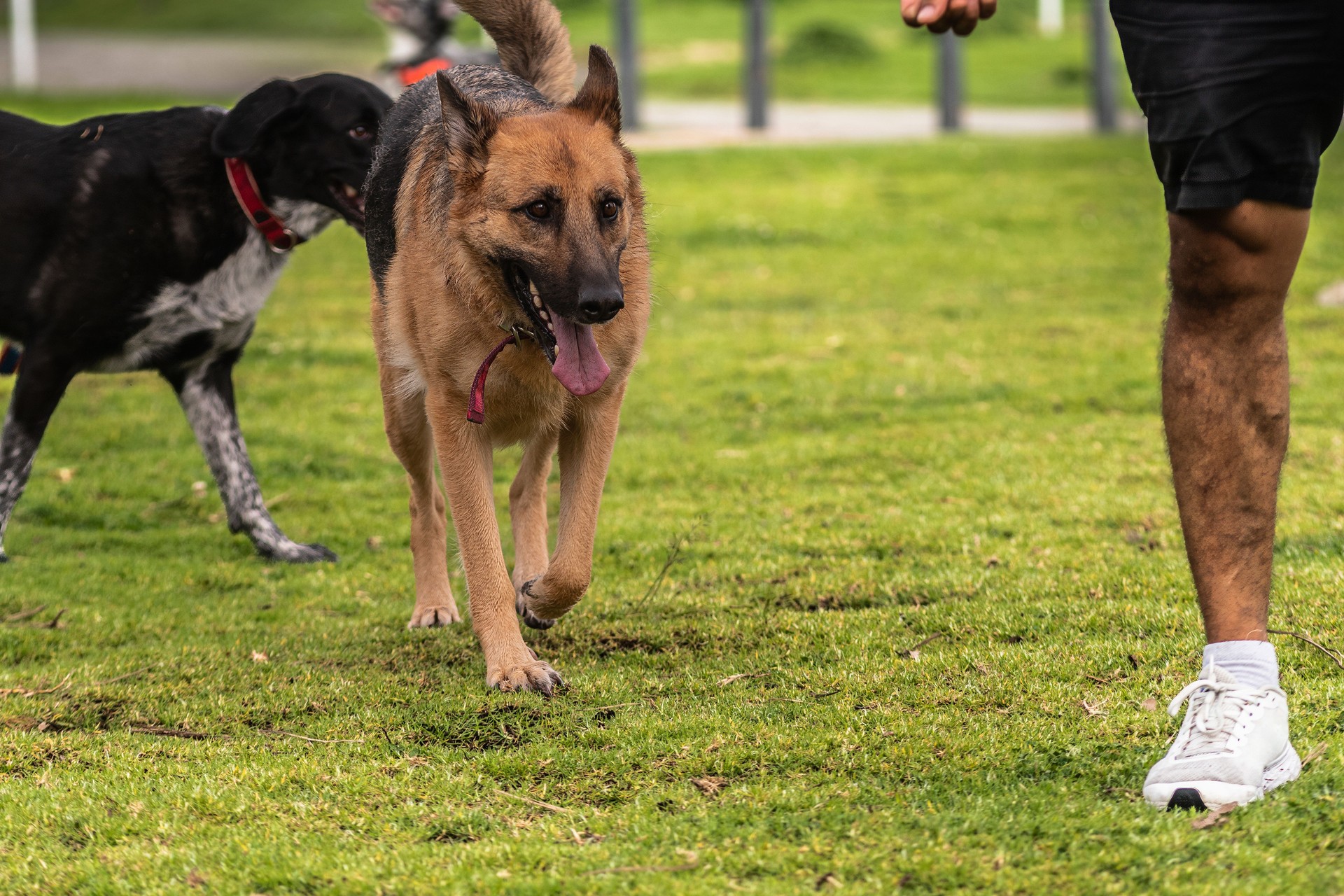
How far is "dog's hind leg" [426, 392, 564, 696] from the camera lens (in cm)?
414

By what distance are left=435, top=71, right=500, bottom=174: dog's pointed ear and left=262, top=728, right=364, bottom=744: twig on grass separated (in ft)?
5.02

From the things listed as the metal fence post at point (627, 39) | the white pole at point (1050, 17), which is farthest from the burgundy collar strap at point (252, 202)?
the white pole at point (1050, 17)

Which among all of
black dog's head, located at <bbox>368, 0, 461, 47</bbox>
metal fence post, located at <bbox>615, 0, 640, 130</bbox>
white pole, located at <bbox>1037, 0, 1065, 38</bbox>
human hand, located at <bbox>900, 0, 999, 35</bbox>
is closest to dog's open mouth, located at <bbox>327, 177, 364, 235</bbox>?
human hand, located at <bbox>900, 0, 999, 35</bbox>

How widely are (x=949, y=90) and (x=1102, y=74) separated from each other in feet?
7.31

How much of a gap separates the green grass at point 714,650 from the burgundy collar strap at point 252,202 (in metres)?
1.28

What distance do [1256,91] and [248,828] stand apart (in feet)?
8.42

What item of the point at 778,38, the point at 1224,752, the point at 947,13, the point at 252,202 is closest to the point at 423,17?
the point at 252,202

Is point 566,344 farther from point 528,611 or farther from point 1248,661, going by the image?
point 1248,661

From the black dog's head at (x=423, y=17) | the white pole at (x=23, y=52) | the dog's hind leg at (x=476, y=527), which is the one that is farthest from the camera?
the white pole at (x=23, y=52)

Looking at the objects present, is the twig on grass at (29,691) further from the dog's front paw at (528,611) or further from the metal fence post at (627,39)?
the metal fence post at (627,39)

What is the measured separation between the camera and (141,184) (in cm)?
557

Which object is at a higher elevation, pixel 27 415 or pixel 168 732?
pixel 27 415

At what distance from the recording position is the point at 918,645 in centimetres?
421

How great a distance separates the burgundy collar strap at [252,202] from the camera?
221 inches
